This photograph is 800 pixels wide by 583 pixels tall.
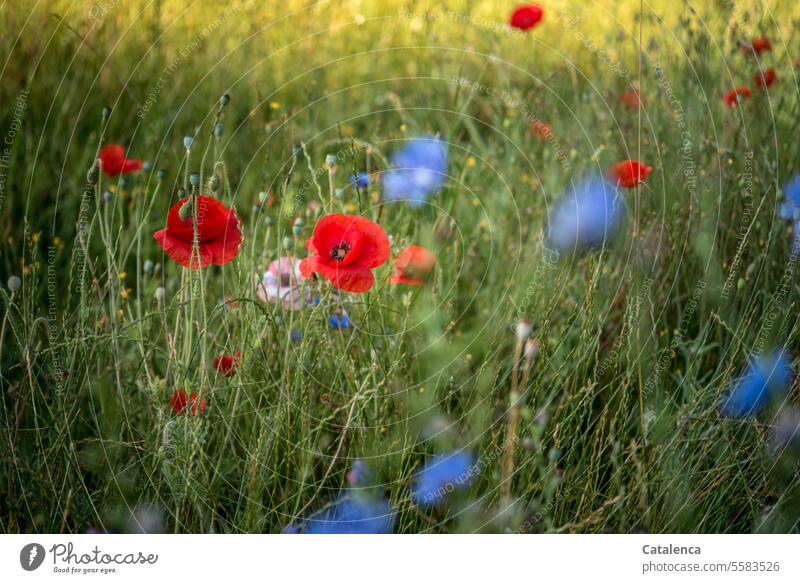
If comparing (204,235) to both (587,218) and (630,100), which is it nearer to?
(587,218)

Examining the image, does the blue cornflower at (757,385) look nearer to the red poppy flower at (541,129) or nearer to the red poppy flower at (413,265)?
the red poppy flower at (413,265)

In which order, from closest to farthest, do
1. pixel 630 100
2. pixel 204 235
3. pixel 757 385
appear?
pixel 204 235, pixel 757 385, pixel 630 100

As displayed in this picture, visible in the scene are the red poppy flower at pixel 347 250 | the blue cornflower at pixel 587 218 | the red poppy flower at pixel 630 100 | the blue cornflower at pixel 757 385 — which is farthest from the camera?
the red poppy flower at pixel 630 100

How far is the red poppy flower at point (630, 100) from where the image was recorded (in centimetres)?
113

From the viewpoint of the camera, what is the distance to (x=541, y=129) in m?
1.19

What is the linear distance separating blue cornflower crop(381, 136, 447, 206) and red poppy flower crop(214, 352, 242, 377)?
31 cm

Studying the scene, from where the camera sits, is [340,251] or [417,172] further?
[417,172]

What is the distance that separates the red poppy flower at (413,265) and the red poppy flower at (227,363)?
178mm

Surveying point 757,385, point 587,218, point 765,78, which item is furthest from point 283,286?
point 765,78

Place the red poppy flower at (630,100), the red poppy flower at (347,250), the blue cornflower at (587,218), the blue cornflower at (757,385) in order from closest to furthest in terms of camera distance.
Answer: the red poppy flower at (347,250)
the blue cornflower at (757,385)
the blue cornflower at (587,218)
the red poppy flower at (630,100)

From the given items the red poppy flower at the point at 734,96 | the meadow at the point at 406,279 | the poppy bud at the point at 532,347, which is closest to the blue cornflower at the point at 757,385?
the meadow at the point at 406,279
